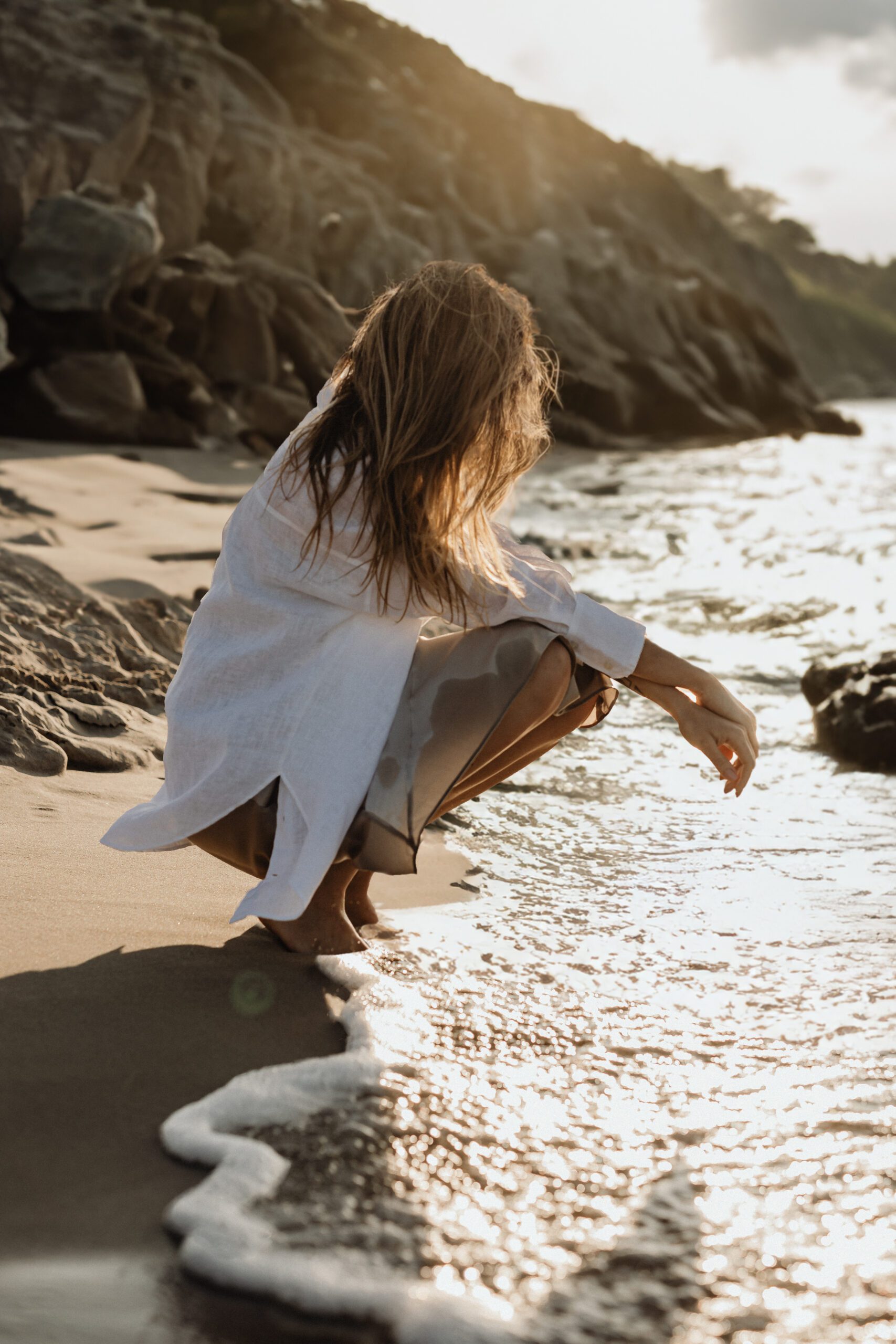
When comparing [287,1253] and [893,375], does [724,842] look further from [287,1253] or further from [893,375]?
[893,375]

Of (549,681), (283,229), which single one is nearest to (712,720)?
(549,681)

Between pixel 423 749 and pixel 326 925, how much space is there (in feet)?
1.23

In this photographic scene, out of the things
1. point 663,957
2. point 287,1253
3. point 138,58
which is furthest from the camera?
point 138,58

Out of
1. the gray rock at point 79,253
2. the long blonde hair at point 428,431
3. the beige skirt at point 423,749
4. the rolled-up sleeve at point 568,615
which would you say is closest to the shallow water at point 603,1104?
the beige skirt at point 423,749

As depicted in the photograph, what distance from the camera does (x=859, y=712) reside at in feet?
13.6

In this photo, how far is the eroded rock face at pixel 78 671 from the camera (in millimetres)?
2908

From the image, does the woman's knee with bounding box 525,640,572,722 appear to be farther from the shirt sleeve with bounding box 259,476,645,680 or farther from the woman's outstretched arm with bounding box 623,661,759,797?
the woman's outstretched arm with bounding box 623,661,759,797

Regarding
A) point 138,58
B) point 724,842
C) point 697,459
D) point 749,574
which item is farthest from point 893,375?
point 724,842

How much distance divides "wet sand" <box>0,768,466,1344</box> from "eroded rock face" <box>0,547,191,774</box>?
14cm

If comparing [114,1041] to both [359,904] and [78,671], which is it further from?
[78,671]

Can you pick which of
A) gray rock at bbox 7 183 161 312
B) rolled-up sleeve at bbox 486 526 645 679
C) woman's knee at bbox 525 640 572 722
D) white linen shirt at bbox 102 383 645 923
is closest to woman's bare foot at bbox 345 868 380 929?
white linen shirt at bbox 102 383 645 923

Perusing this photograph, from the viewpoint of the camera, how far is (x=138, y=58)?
13.2 m

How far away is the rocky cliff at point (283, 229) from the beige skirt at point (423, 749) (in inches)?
57.9

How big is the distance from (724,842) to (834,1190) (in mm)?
1628
